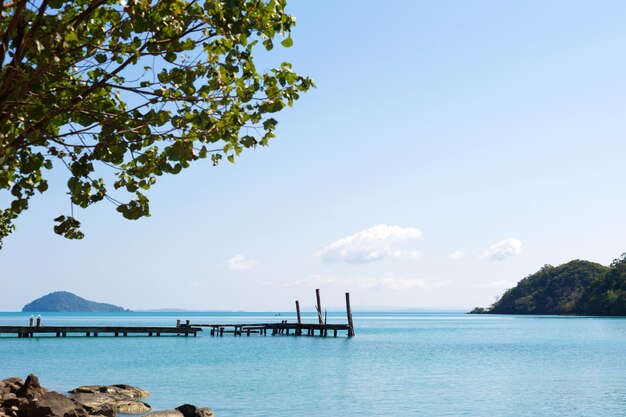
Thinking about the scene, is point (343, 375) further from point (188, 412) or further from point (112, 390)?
point (188, 412)

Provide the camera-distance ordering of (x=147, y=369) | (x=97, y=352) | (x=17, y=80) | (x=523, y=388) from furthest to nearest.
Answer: (x=97, y=352)
(x=147, y=369)
(x=523, y=388)
(x=17, y=80)

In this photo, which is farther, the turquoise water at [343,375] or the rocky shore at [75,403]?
the turquoise water at [343,375]

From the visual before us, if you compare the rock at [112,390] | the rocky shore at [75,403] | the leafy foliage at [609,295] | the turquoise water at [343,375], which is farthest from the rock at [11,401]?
the leafy foliage at [609,295]

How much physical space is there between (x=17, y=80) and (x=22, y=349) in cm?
4993

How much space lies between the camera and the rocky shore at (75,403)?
1722cm

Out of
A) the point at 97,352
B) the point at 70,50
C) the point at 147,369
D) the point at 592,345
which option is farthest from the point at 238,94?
the point at 592,345

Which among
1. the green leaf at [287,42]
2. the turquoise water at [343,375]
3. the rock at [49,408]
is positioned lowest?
the turquoise water at [343,375]

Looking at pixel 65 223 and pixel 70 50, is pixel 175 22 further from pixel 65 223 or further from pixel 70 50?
pixel 65 223

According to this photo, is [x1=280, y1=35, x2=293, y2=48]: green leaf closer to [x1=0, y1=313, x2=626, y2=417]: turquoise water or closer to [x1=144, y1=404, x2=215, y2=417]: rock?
[x1=144, y1=404, x2=215, y2=417]: rock

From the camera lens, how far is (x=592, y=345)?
204ft

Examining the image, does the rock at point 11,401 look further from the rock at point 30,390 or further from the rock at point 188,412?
the rock at point 188,412

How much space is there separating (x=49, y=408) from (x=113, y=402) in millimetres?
6423

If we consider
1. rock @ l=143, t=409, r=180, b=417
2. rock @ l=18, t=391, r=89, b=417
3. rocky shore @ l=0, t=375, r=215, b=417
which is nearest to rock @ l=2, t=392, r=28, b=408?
rocky shore @ l=0, t=375, r=215, b=417

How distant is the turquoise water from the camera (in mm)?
26984
